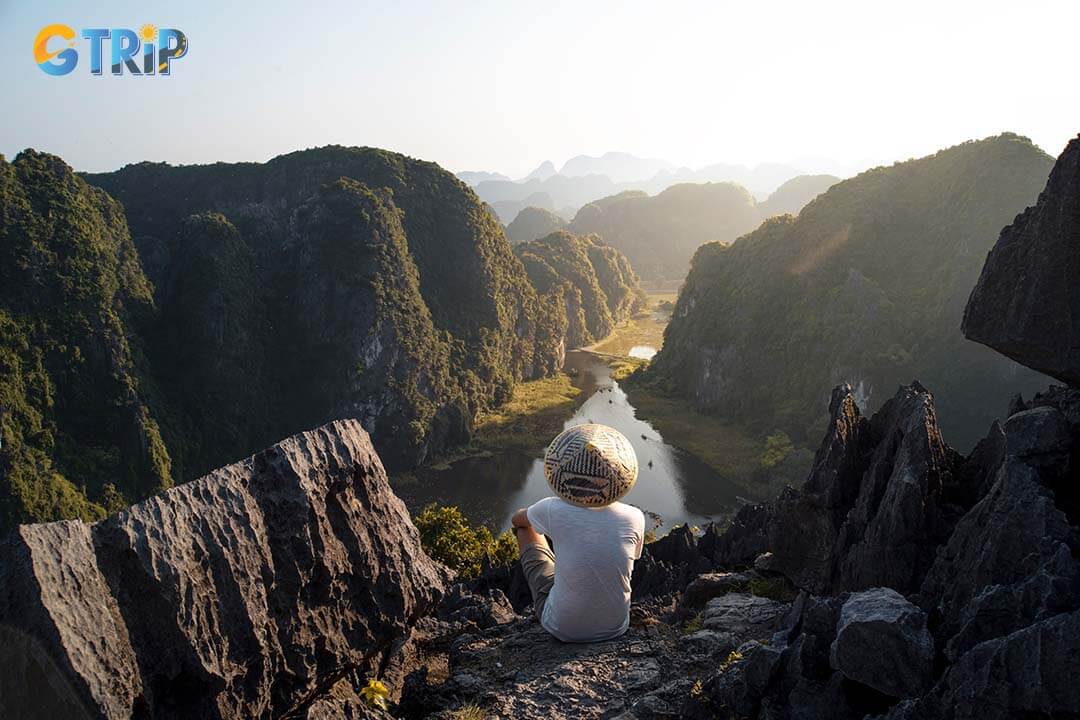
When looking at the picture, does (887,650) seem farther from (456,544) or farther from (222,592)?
(456,544)

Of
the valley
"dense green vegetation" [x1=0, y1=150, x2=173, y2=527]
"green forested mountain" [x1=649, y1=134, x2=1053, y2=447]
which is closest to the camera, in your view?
"dense green vegetation" [x1=0, y1=150, x2=173, y2=527]

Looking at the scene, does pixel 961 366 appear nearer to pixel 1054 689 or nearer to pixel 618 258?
pixel 1054 689

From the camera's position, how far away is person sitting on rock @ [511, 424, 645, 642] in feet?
24.0

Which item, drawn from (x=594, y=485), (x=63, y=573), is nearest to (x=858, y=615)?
(x=594, y=485)

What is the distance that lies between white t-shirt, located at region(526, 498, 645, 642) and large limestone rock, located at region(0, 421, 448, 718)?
179 centimetres

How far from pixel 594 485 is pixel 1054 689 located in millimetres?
4239

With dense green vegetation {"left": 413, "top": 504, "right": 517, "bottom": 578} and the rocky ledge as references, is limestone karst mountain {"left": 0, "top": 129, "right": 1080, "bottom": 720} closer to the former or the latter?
the rocky ledge

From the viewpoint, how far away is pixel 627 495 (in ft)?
158

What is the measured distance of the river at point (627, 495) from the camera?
5216 cm

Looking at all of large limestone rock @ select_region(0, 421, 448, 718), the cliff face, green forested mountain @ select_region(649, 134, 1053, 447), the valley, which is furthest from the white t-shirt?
the cliff face

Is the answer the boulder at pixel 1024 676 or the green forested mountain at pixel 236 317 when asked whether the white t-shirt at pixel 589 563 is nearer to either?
the boulder at pixel 1024 676

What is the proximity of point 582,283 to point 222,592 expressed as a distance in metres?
135

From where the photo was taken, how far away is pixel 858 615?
4984 mm

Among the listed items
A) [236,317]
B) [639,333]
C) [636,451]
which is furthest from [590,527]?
[639,333]
